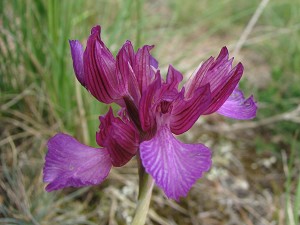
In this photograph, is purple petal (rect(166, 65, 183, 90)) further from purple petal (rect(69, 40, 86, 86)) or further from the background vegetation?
the background vegetation

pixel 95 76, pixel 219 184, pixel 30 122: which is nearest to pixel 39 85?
pixel 30 122

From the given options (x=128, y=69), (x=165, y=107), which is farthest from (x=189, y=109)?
(x=128, y=69)

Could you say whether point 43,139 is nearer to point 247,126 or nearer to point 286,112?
point 247,126

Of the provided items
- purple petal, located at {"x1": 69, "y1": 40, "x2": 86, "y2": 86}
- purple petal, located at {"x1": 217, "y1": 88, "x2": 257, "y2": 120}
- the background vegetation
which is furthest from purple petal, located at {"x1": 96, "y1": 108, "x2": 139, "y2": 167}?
the background vegetation

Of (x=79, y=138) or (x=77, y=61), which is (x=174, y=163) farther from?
(x=79, y=138)

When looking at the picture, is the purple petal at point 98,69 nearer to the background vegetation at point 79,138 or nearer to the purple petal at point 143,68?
the purple petal at point 143,68

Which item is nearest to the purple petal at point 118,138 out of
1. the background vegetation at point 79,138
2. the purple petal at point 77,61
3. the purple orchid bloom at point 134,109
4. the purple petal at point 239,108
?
the purple orchid bloom at point 134,109
